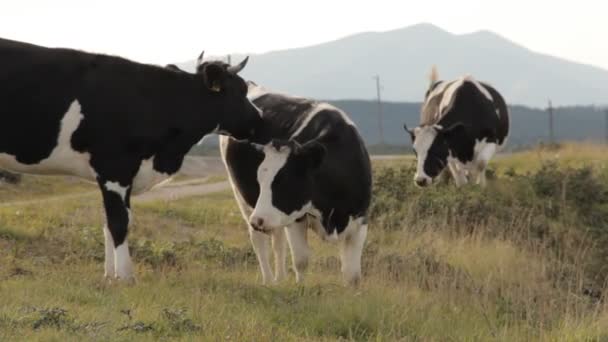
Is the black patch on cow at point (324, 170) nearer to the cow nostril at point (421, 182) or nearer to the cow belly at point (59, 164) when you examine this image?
the cow belly at point (59, 164)

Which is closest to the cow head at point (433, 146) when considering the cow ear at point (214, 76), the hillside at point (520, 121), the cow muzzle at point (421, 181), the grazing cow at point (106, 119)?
the cow muzzle at point (421, 181)

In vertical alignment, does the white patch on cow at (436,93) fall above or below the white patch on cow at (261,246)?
above

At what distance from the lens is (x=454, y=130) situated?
54.6 feet

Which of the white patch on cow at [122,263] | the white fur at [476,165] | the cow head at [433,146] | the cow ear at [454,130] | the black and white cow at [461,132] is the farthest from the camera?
the white fur at [476,165]

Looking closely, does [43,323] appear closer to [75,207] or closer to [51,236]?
[51,236]

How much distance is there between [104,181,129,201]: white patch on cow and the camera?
8625 millimetres

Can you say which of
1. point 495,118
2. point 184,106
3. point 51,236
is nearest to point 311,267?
point 184,106

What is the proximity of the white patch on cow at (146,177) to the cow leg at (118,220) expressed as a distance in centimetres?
21

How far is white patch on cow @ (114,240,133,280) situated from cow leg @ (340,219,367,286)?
2132 mm

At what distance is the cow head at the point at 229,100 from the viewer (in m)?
9.25

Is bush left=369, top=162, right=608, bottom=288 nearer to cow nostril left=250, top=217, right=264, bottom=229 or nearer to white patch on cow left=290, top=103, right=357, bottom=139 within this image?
white patch on cow left=290, top=103, right=357, bottom=139

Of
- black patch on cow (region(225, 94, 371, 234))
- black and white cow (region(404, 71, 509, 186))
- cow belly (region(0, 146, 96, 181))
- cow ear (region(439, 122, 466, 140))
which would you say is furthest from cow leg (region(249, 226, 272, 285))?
cow ear (region(439, 122, 466, 140))

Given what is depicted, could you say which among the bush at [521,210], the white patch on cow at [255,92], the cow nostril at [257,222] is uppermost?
the white patch on cow at [255,92]

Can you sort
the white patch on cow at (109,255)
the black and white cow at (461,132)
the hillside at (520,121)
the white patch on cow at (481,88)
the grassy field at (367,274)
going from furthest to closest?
1. the hillside at (520,121)
2. the white patch on cow at (481,88)
3. the black and white cow at (461,132)
4. the white patch on cow at (109,255)
5. the grassy field at (367,274)
